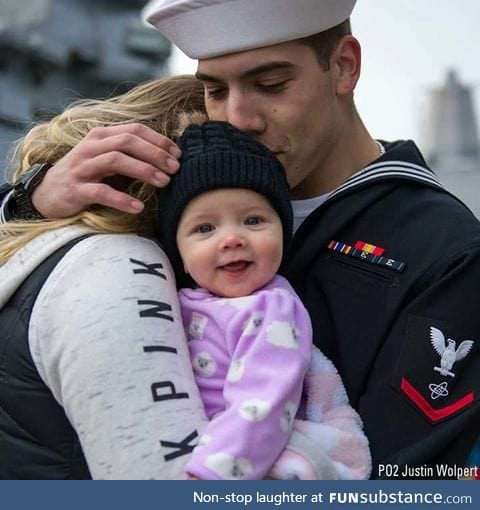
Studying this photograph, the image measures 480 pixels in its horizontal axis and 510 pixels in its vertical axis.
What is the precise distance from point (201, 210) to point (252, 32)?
23.3 inches

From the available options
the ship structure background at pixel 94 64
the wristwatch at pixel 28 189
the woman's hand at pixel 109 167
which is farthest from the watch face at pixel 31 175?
the ship structure background at pixel 94 64

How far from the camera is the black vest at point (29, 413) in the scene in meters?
1.59

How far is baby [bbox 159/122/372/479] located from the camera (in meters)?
1.53

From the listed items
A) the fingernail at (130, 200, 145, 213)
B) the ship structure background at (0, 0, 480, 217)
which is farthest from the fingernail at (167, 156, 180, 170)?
the ship structure background at (0, 0, 480, 217)

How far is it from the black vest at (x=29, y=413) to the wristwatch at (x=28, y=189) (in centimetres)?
33

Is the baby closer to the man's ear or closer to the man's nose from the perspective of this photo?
the man's nose

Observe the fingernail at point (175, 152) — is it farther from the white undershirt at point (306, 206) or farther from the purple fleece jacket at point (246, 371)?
the white undershirt at point (306, 206)

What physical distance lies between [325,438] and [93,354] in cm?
48

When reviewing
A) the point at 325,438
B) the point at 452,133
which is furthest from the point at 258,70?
the point at 452,133

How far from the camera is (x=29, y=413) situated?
1.60m

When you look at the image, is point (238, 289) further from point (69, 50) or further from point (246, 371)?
point (69, 50)

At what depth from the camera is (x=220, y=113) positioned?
2088 millimetres

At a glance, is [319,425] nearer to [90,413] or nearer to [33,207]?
[90,413]

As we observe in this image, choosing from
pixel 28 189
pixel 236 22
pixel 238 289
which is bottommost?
pixel 238 289
